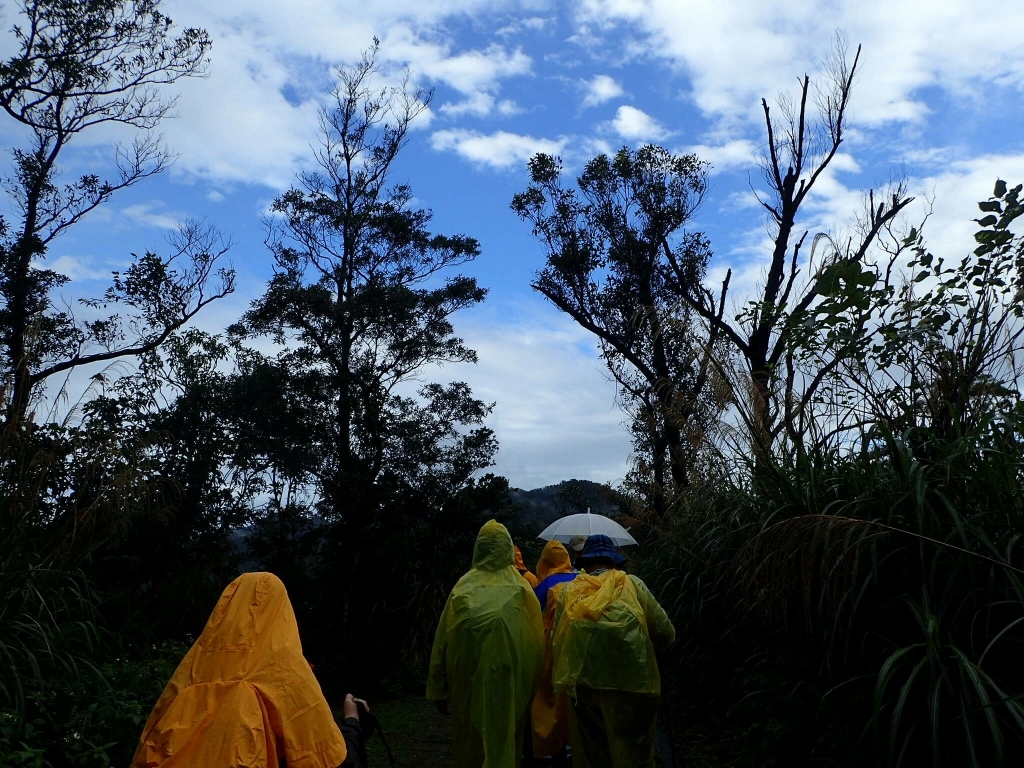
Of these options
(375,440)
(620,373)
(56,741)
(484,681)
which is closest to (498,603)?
(484,681)

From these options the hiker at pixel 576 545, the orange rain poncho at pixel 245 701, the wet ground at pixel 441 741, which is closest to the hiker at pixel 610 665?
the wet ground at pixel 441 741

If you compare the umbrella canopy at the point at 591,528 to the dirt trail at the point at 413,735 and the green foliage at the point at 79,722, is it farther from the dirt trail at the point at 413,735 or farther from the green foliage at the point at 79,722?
the green foliage at the point at 79,722

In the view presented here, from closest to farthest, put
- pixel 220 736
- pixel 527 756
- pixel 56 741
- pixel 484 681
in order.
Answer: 1. pixel 220 736
2. pixel 56 741
3. pixel 484 681
4. pixel 527 756

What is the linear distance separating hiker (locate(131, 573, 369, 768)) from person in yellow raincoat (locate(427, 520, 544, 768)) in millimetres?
2150

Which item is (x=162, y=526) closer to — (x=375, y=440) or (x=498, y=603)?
(x=375, y=440)

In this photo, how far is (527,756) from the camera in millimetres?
6555

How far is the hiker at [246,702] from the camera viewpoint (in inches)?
110

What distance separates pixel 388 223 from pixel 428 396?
2.62m

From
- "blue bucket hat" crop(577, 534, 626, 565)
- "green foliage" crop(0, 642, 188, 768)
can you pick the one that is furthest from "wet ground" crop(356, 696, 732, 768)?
"green foliage" crop(0, 642, 188, 768)

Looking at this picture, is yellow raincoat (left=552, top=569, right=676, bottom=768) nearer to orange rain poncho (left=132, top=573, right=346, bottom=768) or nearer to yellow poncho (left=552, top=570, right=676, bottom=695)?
yellow poncho (left=552, top=570, right=676, bottom=695)

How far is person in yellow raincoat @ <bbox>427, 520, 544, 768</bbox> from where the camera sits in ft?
17.4

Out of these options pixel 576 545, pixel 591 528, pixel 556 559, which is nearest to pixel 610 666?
pixel 556 559

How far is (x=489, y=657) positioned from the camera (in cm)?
533

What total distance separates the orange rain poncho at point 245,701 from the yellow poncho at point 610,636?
2.08 metres
